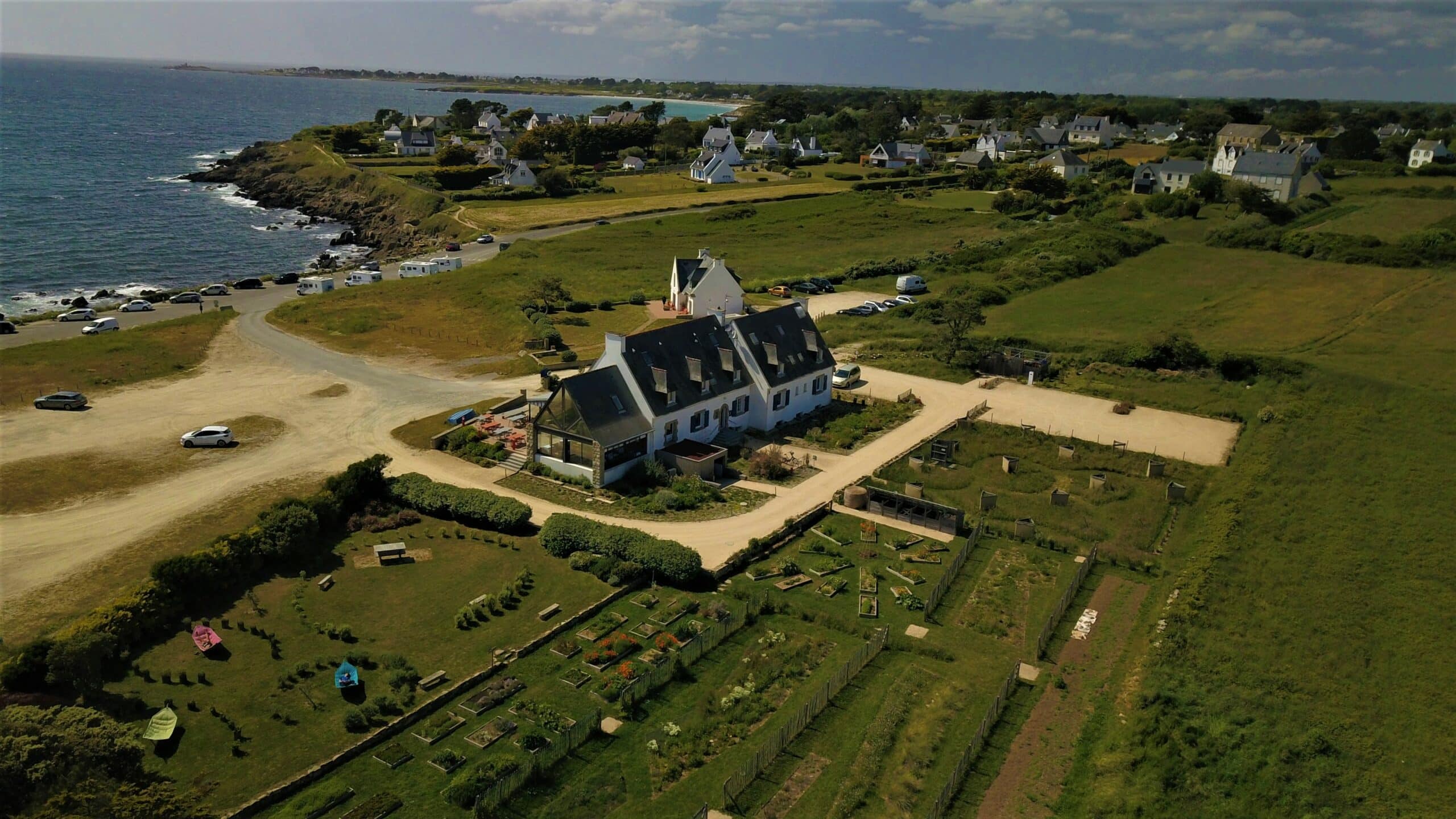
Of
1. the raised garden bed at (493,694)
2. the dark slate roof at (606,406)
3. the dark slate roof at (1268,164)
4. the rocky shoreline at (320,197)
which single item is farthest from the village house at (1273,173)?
the raised garden bed at (493,694)

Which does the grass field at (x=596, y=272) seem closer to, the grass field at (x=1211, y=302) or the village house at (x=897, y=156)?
the grass field at (x=1211, y=302)

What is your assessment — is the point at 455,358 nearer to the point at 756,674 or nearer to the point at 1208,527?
the point at 756,674

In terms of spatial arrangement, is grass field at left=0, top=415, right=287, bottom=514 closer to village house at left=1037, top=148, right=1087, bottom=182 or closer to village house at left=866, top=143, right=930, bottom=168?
village house at left=1037, top=148, right=1087, bottom=182

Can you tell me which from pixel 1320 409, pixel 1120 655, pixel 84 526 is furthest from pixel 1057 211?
pixel 84 526

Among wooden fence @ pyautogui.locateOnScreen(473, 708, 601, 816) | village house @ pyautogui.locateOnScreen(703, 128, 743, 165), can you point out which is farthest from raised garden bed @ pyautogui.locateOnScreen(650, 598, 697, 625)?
village house @ pyautogui.locateOnScreen(703, 128, 743, 165)

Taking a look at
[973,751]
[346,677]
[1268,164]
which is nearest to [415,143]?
[1268,164]
